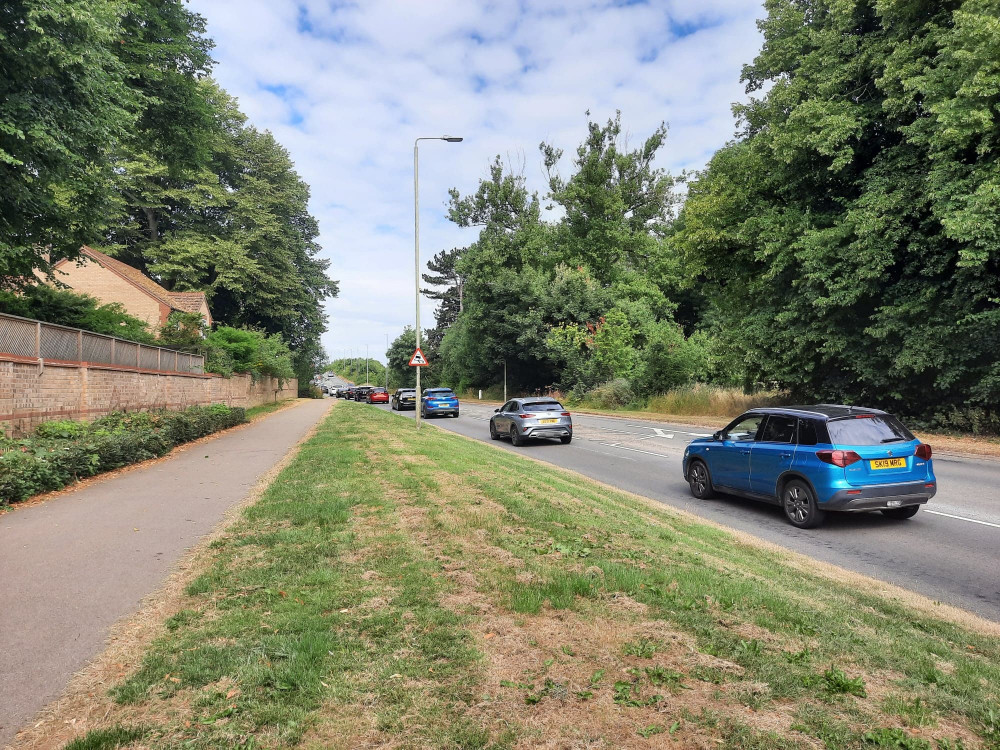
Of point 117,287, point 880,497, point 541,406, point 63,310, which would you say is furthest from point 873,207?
point 117,287

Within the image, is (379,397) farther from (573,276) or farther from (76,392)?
(76,392)

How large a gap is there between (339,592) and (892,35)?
21.9 m

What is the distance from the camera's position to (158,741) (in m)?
2.55

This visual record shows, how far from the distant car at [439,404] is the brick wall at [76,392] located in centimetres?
1344

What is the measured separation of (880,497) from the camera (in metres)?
7.31

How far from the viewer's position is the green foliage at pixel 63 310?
611 inches

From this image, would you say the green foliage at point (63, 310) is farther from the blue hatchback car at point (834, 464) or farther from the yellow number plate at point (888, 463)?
the yellow number plate at point (888, 463)

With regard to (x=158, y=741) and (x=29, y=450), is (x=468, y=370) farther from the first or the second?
(x=158, y=741)

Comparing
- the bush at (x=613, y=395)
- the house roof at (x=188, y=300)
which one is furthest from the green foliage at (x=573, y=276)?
the house roof at (x=188, y=300)

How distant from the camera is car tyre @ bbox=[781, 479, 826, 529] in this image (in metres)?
7.58

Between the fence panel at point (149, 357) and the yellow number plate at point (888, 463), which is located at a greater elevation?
the fence panel at point (149, 357)

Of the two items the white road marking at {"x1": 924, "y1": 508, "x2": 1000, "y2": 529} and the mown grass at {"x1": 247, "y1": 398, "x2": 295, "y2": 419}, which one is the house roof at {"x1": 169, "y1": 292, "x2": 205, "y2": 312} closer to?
the mown grass at {"x1": 247, "y1": 398, "x2": 295, "y2": 419}

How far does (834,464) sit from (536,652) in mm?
5662

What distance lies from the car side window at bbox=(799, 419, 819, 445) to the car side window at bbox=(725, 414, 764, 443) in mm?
817
